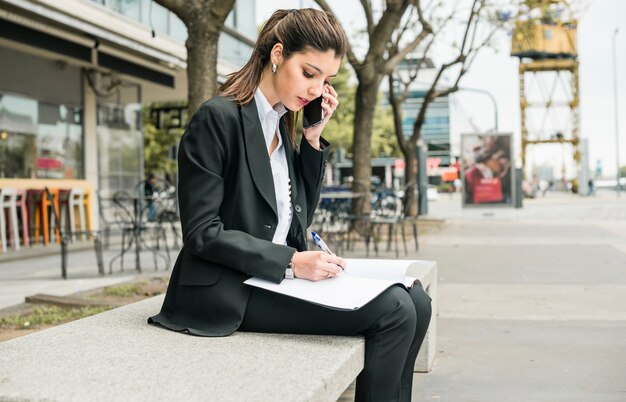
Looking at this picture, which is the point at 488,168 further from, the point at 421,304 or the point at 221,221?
the point at 221,221

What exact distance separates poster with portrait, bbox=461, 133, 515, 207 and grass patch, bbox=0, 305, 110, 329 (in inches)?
663

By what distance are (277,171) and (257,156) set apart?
Result: 0.58 ft

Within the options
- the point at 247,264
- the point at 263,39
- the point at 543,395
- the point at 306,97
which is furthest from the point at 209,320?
the point at 543,395

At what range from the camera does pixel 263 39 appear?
260cm

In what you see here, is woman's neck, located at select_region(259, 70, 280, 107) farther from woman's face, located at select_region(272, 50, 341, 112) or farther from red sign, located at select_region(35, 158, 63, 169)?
red sign, located at select_region(35, 158, 63, 169)

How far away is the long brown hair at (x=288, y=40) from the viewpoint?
2467 millimetres

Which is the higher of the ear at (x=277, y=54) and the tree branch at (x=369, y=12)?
the tree branch at (x=369, y=12)

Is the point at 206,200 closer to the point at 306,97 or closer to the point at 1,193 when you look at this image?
the point at 306,97

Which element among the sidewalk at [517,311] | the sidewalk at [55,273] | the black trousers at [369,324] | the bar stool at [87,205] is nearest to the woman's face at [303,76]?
the black trousers at [369,324]

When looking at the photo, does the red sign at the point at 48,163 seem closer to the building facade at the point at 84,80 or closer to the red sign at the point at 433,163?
the building facade at the point at 84,80

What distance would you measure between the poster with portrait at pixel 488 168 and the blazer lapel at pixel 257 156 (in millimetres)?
19316

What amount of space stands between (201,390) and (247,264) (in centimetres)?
69

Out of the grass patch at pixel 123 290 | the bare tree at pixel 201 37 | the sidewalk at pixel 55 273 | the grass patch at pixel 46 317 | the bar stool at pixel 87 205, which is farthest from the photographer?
the bar stool at pixel 87 205

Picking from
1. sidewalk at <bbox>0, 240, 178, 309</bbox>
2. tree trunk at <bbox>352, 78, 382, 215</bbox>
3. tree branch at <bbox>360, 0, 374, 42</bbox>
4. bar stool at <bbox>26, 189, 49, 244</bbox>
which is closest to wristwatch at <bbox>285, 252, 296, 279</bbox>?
sidewalk at <bbox>0, 240, 178, 309</bbox>
